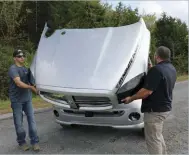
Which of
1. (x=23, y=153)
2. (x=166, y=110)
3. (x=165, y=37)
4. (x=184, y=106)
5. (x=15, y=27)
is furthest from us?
(x=165, y=37)

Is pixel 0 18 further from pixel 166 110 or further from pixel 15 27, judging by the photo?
pixel 166 110

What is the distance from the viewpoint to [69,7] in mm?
16984

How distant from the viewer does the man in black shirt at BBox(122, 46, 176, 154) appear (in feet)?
13.6

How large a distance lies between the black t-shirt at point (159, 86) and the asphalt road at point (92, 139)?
1172mm

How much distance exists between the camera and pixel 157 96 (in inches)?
166

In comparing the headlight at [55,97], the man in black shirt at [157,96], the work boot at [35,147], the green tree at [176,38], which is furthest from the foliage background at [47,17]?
the man in black shirt at [157,96]

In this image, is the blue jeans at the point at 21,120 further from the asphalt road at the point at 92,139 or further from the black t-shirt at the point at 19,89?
the asphalt road at the point at 92,139

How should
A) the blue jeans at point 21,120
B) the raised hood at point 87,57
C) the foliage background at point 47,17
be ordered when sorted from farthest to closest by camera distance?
the foliage background at point 47,17 < the blue jeans at point 21,120 < the raised hood at point 87,57

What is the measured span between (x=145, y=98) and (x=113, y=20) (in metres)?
13.0

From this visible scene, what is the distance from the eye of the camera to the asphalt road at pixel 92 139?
204 inches

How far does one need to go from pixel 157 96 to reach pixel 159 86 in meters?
0.14

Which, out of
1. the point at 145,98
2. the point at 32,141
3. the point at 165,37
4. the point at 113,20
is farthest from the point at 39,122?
the point at 165,37

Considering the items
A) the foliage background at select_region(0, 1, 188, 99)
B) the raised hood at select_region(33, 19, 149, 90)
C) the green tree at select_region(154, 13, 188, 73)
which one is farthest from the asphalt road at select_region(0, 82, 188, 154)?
the green tree at select_region(154, 13, 188, 73)

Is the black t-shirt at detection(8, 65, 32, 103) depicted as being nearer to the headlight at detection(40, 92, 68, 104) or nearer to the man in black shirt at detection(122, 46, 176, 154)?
the headlight at detection(40, 92, 68, 104)
